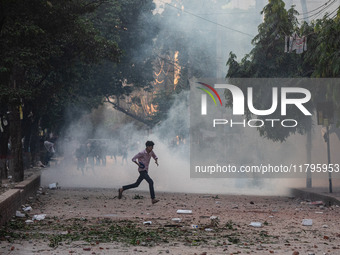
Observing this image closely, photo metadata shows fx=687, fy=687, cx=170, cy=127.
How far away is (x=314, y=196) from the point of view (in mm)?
18609

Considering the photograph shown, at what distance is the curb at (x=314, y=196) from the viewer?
1668cm

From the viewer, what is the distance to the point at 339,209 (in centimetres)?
1523

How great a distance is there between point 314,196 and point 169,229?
8795 millimetres

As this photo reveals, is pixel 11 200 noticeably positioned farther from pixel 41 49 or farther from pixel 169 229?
pixel 41 49

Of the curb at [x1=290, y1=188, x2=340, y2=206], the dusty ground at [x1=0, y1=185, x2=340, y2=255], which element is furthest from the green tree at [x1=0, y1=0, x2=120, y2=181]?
the curb at [x1=290, y1=188, x2=340, y2=206]

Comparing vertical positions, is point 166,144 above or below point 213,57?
below

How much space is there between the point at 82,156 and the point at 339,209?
20.3 meters

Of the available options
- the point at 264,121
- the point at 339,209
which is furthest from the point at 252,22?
the point at 339,209

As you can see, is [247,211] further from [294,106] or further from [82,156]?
[82,156]

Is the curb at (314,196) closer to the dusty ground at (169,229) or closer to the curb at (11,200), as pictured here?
the dusty ground at (169,229)

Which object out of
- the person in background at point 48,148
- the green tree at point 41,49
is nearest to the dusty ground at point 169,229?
the green tree at point 41,49

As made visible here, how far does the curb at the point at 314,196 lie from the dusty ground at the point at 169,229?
2.36ft

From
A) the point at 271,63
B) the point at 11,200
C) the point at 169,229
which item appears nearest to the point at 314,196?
the point at 271,63

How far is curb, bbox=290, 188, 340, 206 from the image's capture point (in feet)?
54.7
